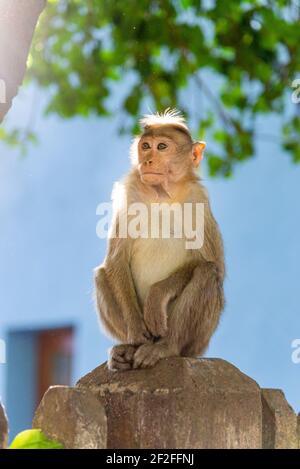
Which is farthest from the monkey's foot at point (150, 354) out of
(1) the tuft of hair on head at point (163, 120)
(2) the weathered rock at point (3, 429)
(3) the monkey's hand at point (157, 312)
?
(1) the tuft of hair on head at point (163, 120)

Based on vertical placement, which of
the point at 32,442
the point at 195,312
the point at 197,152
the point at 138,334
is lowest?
the point at 32,442

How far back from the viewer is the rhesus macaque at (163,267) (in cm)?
463

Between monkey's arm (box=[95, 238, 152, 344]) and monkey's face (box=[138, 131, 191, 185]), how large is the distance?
1.35 ft

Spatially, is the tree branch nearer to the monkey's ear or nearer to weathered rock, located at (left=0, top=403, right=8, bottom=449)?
the monkey's ear

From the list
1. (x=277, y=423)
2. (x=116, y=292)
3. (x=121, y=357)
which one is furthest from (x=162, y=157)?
(x=277, y=423)

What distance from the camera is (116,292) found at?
4867 millimetres

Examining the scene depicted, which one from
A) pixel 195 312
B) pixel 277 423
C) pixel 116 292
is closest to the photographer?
pixel 277 423

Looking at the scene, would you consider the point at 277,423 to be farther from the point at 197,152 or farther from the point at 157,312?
the point at 197,152

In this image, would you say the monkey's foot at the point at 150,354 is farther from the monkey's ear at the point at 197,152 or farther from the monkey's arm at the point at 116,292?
the monkey's ear at the point at 197,152

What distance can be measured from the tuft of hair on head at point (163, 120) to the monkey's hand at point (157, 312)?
1032mm

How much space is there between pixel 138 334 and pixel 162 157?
3.30 ft

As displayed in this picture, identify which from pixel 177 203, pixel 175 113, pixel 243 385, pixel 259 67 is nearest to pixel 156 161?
pixel 177 203

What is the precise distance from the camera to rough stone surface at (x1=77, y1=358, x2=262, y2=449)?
12.0ft

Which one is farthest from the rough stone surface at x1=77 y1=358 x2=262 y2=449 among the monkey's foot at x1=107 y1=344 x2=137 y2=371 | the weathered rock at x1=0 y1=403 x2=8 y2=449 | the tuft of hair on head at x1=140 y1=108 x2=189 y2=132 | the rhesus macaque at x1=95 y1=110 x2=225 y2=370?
the tuft of hair on head at x1=140 y1=108 x2=189 y2=132
